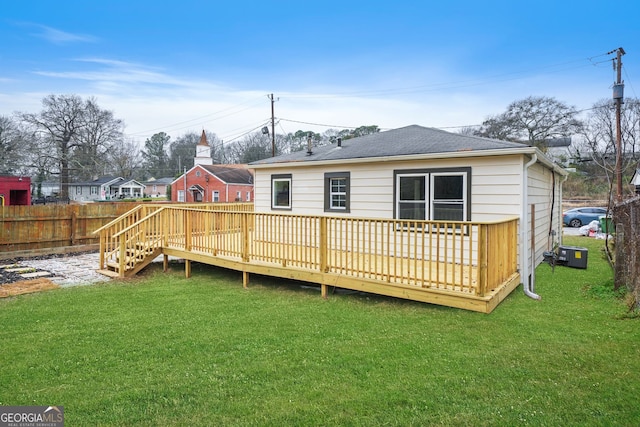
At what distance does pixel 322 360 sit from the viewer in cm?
→ 381

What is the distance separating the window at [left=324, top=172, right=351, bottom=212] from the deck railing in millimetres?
1047

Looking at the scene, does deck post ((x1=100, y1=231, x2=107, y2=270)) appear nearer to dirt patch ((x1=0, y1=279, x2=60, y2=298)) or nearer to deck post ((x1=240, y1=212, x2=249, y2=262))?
dirt patch ((x1=0, y1=279, x2=60, y2=298))

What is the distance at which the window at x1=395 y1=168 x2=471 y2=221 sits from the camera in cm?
713

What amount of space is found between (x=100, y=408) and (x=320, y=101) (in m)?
34.7

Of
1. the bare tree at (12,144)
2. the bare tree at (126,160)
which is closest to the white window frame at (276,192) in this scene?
the bare tree at (12,144)

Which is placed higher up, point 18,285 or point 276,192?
point 276,192

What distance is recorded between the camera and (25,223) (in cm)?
1137

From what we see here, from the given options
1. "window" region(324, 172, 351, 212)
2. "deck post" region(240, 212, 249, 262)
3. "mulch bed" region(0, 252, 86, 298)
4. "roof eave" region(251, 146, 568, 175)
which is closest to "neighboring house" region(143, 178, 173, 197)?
"mulch bed" region(0, 252, 86, 298)

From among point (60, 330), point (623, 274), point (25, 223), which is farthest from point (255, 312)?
point (25, 223)

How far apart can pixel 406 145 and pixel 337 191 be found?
1.83 meters

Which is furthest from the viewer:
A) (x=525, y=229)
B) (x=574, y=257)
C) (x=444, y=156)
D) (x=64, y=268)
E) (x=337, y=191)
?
(x=64, y=268)

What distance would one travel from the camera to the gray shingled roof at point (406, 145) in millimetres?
7254

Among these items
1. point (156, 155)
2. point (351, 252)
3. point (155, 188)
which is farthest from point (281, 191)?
point (156, 155)

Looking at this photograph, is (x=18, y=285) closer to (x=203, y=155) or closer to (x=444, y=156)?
(x=444, y=156)
